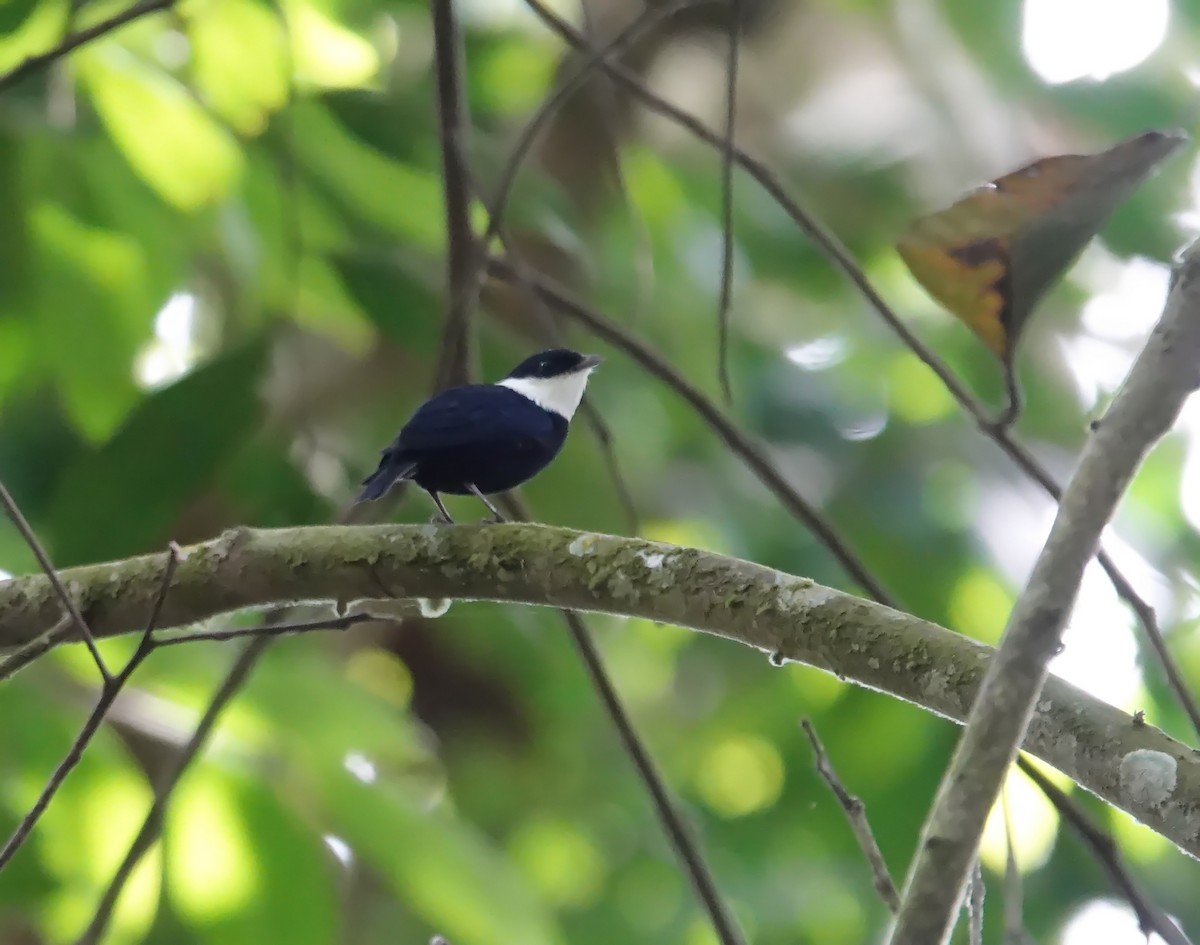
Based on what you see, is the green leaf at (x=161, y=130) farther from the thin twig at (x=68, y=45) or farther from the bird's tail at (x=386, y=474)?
the bird's tail at (x=386, y=474)

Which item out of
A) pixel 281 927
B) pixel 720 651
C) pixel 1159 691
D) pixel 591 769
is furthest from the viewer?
pixel 591 769

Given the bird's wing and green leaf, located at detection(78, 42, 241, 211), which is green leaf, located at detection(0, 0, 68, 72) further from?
the bird's wing

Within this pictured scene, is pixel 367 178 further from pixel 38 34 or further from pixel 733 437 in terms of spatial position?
pixel 733 437

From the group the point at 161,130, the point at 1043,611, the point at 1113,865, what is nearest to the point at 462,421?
the point at 161,130

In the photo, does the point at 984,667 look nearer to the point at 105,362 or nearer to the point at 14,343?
the point at 105,362

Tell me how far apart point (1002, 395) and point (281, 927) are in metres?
2.43

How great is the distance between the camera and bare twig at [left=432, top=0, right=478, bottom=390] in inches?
101

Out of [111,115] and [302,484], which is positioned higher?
[111,115]

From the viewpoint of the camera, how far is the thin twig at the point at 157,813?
187 centimetres

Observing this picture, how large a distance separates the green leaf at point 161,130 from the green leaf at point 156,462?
75cm

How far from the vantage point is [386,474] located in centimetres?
261

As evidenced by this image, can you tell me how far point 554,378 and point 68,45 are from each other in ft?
4.58

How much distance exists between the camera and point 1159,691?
10.3 feet

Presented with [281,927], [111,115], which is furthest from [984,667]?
[111,115]
